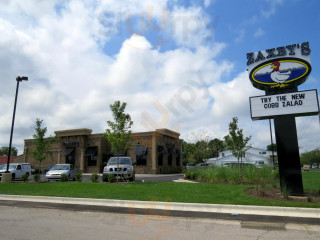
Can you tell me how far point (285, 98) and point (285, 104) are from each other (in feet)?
0.96

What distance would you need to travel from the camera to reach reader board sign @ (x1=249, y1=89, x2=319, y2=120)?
34.0 feet

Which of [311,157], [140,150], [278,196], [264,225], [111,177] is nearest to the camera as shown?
[264,225]

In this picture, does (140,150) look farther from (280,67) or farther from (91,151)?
(280,67)

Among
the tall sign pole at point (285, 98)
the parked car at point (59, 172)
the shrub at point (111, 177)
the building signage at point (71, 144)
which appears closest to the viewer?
the tall sign pole at point (285, 98)

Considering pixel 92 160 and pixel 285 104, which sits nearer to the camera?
pixel 285 104

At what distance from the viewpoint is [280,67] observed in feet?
36.7

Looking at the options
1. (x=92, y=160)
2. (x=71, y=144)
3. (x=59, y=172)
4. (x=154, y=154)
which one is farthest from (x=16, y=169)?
(x=154, y=154)

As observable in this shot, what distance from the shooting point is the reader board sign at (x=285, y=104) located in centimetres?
1037

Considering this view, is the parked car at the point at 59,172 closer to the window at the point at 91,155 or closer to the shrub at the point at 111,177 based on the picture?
the shrub at the point at 111,177

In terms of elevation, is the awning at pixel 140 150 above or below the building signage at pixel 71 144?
below

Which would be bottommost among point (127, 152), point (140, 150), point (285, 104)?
point (127, 152)

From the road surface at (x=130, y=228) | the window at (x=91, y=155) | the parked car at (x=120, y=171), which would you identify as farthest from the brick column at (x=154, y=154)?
the road surface at (x=130, y=228)

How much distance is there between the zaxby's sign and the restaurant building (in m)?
20.2

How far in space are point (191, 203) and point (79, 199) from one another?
4940 millimetres
